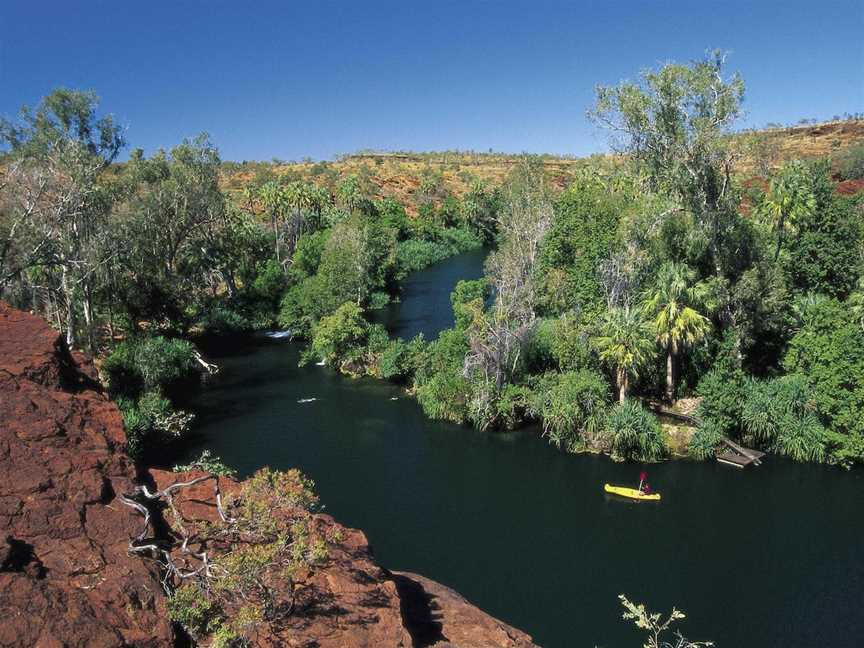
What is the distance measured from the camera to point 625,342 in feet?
104

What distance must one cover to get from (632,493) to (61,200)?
110ft

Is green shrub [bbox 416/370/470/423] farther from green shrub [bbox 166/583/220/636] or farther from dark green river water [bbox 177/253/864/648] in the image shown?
green shrub [bbox 166/583/220/636]

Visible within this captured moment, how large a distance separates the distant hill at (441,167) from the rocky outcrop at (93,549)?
8305 cm

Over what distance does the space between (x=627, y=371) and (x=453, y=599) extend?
20362mm

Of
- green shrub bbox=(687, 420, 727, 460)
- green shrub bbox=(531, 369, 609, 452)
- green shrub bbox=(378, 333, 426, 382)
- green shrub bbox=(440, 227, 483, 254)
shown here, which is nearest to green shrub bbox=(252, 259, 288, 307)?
green shrub bbox=(378, 333, 426, 382)

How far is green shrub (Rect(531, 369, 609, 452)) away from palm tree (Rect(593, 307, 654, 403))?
1.24 metres

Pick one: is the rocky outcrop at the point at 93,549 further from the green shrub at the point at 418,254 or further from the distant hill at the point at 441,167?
the distant hill at the point at 441,167

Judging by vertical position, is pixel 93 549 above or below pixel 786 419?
above

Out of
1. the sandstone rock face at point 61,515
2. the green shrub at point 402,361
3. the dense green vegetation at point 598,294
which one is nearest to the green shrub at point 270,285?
the dense green vegetation at point 598,294

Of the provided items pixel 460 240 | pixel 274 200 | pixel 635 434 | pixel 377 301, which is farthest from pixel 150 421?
pixel 460 240

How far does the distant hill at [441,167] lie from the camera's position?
109625 mm

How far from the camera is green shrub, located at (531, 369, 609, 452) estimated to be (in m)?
31.9

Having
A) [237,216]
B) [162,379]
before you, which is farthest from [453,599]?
[237,216]

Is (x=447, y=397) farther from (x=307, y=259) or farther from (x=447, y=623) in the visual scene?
(x=307, y=259)
